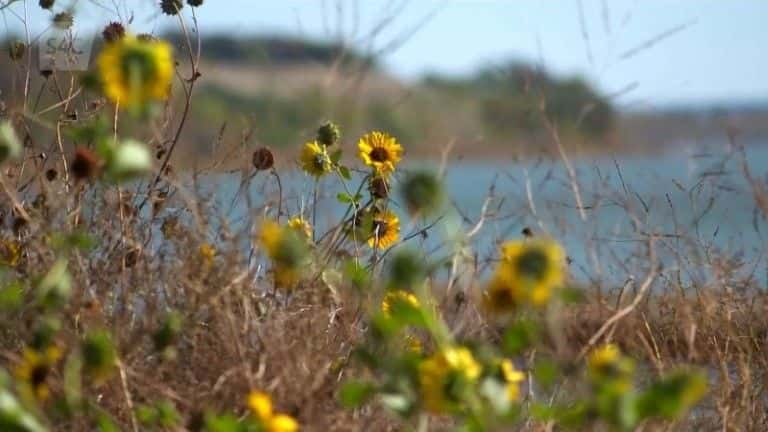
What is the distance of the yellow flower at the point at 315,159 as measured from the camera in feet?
8.77

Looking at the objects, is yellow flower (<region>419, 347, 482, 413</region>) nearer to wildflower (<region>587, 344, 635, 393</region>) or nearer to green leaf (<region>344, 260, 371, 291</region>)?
wildflower (<region>587, 344, 635, 393</region>)

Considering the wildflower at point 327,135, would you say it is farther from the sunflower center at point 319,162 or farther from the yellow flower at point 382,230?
the yellow flower at point 382,230

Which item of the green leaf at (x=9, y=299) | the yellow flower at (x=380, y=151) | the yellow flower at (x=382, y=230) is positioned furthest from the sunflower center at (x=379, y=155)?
the green leaf at (x=9, y=299)

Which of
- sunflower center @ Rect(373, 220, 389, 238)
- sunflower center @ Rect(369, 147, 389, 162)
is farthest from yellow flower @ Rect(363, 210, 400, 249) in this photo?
sunflower center @ Rect(369, 147, 389, 162)

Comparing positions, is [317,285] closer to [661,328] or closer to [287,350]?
[287,350]

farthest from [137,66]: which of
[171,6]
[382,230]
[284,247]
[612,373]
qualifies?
[171,6]

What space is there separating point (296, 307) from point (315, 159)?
41cm

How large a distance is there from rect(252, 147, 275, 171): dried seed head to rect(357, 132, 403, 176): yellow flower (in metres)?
0.19

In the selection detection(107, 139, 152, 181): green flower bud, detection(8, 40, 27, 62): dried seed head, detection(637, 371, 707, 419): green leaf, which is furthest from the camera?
detection(8, 40, 27, 62): dried seed head

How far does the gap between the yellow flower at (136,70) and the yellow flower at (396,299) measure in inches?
17.5

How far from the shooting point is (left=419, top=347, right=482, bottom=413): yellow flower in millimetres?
1667

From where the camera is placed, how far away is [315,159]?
268cm

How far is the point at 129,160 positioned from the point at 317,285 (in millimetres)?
736

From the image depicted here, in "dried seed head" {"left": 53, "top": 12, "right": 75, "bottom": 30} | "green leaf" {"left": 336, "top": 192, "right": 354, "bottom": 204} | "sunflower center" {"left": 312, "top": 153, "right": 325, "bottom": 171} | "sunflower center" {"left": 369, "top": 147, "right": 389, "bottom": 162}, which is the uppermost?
"dried seed head" {"left": 53, "top": 12, "right": 75, "bottom": 30}
